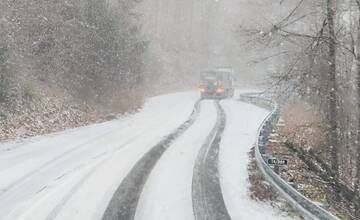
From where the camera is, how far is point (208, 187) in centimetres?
1234

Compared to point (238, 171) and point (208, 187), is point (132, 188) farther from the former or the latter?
point (238, 171)

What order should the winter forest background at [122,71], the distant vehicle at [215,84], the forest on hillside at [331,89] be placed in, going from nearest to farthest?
1. the forest on hillside at [331,89]
2. the winter forest background at [122,71]
3. the distant vehicle at [215,84]

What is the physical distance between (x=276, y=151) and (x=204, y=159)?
382 cm

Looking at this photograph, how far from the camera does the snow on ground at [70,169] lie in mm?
10008

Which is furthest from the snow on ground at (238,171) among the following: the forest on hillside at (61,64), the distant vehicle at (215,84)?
the distant vehicle at (215,84)

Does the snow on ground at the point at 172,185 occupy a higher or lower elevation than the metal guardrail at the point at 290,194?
lower

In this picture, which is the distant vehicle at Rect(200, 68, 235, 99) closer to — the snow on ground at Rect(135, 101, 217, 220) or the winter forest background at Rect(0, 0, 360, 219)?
the winter forest background at Rect(0, 0, 360, 219)

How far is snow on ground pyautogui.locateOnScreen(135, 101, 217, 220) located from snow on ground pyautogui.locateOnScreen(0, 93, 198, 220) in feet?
2.81

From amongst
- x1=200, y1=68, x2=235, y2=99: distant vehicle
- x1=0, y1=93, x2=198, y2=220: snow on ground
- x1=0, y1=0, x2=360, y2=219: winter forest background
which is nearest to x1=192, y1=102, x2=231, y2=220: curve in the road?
x1=0, y1=93, x2=198, y2=220: snow on ground

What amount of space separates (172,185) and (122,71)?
19.7 m

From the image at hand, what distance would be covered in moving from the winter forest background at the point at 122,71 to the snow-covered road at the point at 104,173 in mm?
2216

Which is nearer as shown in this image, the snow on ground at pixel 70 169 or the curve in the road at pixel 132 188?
the curve in the road at pixel 132 188

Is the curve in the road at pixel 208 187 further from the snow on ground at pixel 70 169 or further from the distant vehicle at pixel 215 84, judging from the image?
the distant vehicle at pixel 215 84

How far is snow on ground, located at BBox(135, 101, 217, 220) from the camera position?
32.8 ft
